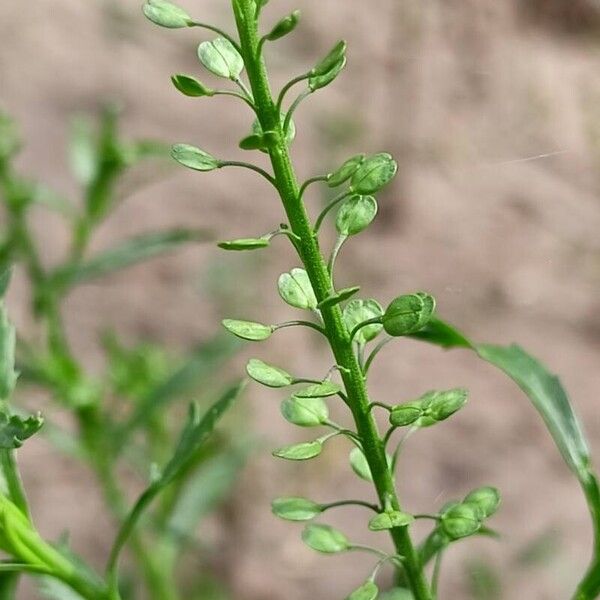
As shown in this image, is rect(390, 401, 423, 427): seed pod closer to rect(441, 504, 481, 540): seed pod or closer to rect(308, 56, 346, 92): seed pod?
rect(441, 504, 481, 540): seed pod

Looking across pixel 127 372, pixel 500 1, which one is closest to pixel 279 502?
pixel 127 372

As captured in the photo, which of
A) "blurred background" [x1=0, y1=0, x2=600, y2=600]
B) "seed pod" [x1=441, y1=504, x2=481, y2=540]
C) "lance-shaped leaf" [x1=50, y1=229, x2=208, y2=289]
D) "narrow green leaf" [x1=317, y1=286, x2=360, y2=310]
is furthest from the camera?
"blurred background" [x1=0, y1=0, x2=600, y2=600]

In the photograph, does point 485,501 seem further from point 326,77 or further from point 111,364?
point 111,364

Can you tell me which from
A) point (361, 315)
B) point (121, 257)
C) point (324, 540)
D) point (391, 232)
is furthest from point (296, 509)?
point (391, 232)

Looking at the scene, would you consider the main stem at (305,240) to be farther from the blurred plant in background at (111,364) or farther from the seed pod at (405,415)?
the blurred plant in background at (111,364)

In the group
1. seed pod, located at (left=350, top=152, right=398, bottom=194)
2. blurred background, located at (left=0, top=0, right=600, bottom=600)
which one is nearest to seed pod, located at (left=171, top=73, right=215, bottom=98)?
seed pod, located at (left=350, top=152, right=398, bottom=194)

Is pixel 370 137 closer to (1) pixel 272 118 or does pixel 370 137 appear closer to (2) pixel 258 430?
(2) pixel 258 430

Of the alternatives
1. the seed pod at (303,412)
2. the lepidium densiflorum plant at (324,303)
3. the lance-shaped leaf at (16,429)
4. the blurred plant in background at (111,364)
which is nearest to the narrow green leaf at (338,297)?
the lepidium densiflorum plant at (324,303)
